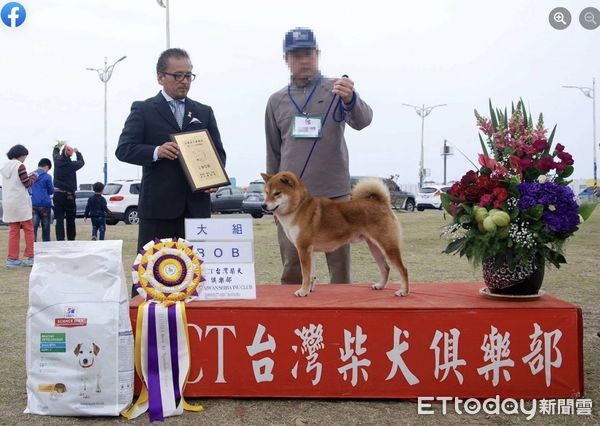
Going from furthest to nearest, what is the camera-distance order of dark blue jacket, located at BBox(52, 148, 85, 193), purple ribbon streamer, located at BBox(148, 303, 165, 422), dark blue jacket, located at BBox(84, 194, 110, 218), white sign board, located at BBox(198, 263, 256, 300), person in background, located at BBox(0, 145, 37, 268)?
dark blue jacket, located at BBox(84, 194, 110, 218), dark blue jacket, located at BBox(52, 148, 85, 193), person in background, located at BBox(0, 145, 37, 268), white sign board, located at BBox(198, 263, 256, 300), purple ribbon streamer, located at BBox(148, 303, 165, 422)

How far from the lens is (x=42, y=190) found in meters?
10.5

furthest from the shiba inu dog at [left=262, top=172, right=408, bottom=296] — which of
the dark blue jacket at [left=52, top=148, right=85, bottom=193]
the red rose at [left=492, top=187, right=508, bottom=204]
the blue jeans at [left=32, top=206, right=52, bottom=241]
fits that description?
the dark blue jacket at [left=52, top=148, right=85, bottom=193]

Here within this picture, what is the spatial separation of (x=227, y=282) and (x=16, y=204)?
6.95 m

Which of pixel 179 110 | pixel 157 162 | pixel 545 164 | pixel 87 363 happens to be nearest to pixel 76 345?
pixel 87 363

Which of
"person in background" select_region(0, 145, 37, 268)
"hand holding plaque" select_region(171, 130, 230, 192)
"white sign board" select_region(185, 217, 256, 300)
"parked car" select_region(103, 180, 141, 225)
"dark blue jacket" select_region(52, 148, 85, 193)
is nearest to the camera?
"white sign board" select_region(185, 217, 256, 300)

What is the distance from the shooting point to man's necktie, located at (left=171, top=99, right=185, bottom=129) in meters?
4.16

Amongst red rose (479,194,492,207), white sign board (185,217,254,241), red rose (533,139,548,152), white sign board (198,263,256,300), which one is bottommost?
white sign board (198,263,256,300)

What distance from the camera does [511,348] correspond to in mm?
3279

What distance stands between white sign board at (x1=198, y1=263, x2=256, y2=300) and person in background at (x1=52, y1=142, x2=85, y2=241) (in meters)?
8.76

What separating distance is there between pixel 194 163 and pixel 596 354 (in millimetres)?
3166

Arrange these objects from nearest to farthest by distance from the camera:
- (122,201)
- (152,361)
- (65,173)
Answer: (152,361) → (65,173) → (122,201)

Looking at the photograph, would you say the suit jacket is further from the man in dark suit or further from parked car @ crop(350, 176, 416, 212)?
parked car @ crop(350, 176, 416, 212)

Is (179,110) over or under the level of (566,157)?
over

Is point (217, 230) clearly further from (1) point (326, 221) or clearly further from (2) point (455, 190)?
(2) point (455, 190)
